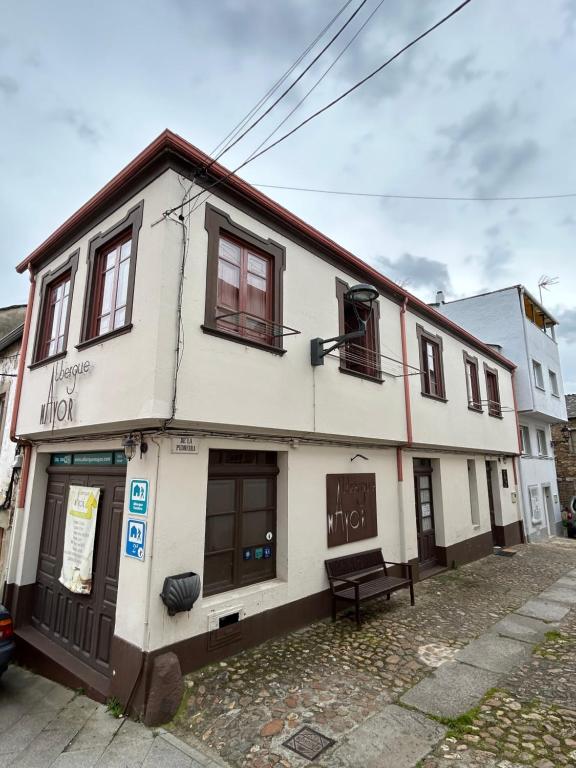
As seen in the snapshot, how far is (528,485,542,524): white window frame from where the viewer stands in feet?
51.8

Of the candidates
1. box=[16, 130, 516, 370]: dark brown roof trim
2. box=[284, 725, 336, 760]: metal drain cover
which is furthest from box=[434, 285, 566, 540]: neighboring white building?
box=[284, 725, 336, 760]: metal drain cover

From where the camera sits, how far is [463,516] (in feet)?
37.3

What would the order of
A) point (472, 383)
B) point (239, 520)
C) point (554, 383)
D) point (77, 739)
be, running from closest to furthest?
point (77, 739) → point (239, 520) → point (472, 383) → point (554, 383)

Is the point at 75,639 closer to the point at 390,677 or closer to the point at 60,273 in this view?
the point at 390,677

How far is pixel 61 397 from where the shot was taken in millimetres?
6273

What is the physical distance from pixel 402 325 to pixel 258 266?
14.1 ft

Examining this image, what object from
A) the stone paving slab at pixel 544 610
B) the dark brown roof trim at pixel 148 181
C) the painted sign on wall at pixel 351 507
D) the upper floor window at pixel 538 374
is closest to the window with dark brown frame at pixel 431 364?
the dark brown roof trim at pixel 148 181

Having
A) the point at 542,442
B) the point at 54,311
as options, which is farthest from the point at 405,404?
the point at 542,442

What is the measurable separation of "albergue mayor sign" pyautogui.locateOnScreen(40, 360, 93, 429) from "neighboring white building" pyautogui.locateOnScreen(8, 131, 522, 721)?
1.5 inches

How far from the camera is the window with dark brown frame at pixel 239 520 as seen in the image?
572 centimetres

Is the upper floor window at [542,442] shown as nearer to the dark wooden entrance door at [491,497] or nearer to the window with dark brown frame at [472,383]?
the dark wooden entrance door at [491,497]

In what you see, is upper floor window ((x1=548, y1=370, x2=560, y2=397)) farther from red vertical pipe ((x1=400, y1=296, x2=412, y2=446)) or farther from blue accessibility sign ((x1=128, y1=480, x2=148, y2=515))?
blue accessibility sign ((x1=128, y1=480, x2=148, y2=515))

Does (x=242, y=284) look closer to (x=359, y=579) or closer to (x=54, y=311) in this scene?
(x=54, y=311)

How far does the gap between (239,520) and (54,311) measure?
16.6 ft
